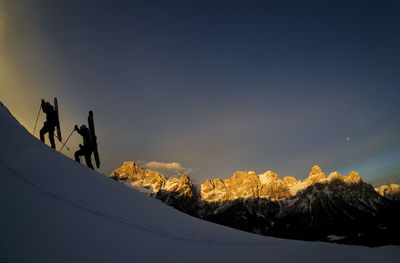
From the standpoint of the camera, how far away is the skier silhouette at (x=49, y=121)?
1011 cm

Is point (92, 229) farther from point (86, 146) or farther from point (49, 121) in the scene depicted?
point (49, 121)

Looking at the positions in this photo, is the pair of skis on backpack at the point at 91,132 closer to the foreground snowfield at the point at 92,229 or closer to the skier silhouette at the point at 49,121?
the skier silhouette at the point at 49,121

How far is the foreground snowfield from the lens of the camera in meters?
2.59

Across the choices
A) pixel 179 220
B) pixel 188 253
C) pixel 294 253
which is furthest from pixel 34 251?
pixel 294 253

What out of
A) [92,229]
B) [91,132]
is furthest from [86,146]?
[92,229]

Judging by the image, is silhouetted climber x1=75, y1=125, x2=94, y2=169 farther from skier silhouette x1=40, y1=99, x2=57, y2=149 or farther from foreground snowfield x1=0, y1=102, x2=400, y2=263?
foreground snowfield x1=0, y1=102, x2=400, y2=263

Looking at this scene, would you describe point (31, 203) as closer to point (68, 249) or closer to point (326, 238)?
point (68, 249)

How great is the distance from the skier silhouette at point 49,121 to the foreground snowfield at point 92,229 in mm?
6753

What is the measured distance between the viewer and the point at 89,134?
34.0 ft

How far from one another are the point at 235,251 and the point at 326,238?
24362cm

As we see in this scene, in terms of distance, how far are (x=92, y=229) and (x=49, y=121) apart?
9.88 meters

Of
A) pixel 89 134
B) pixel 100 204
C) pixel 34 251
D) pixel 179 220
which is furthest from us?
pixel 89 134

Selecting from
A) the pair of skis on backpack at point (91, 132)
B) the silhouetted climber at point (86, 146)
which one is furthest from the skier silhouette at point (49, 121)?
the silhouetted climber at point (86, 146)

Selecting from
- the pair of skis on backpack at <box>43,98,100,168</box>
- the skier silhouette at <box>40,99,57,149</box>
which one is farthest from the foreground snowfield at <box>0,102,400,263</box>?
the skier silhouette at <box>40,99,57,149</box>
